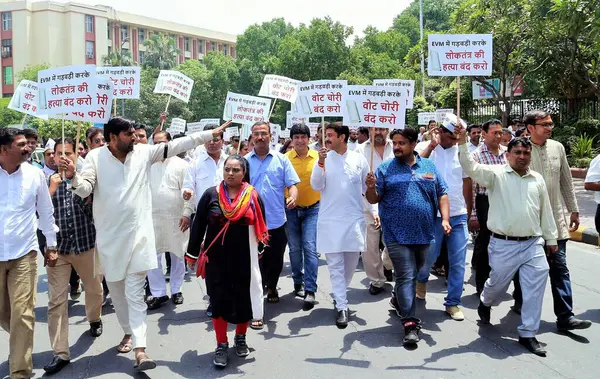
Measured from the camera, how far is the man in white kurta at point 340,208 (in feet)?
19.7

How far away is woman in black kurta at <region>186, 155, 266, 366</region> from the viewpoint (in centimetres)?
489

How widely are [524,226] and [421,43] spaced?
58.4 ft

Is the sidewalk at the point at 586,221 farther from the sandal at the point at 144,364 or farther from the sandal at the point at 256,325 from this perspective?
the sandal at the point at 144,364

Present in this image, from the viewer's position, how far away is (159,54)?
6888 cm

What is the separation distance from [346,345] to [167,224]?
102 inches

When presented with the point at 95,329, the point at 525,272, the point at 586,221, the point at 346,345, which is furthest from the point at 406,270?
the point at 586,221

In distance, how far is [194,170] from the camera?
696cm

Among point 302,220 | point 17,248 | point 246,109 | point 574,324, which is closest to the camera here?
point 17,248

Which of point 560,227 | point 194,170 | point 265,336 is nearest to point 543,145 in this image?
point 560,227

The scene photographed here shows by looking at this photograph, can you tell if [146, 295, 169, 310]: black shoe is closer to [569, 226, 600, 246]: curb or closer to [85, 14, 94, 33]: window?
[569, 226, 600, 246]: curb

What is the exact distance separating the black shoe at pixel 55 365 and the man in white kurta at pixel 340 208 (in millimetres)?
2512

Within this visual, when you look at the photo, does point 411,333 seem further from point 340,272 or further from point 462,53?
point 462,53

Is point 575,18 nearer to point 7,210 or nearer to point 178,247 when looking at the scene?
point 178,247

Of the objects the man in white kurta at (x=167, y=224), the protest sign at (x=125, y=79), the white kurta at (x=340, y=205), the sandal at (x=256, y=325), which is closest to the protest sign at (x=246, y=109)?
the protest sign at (x=125, y=79)
